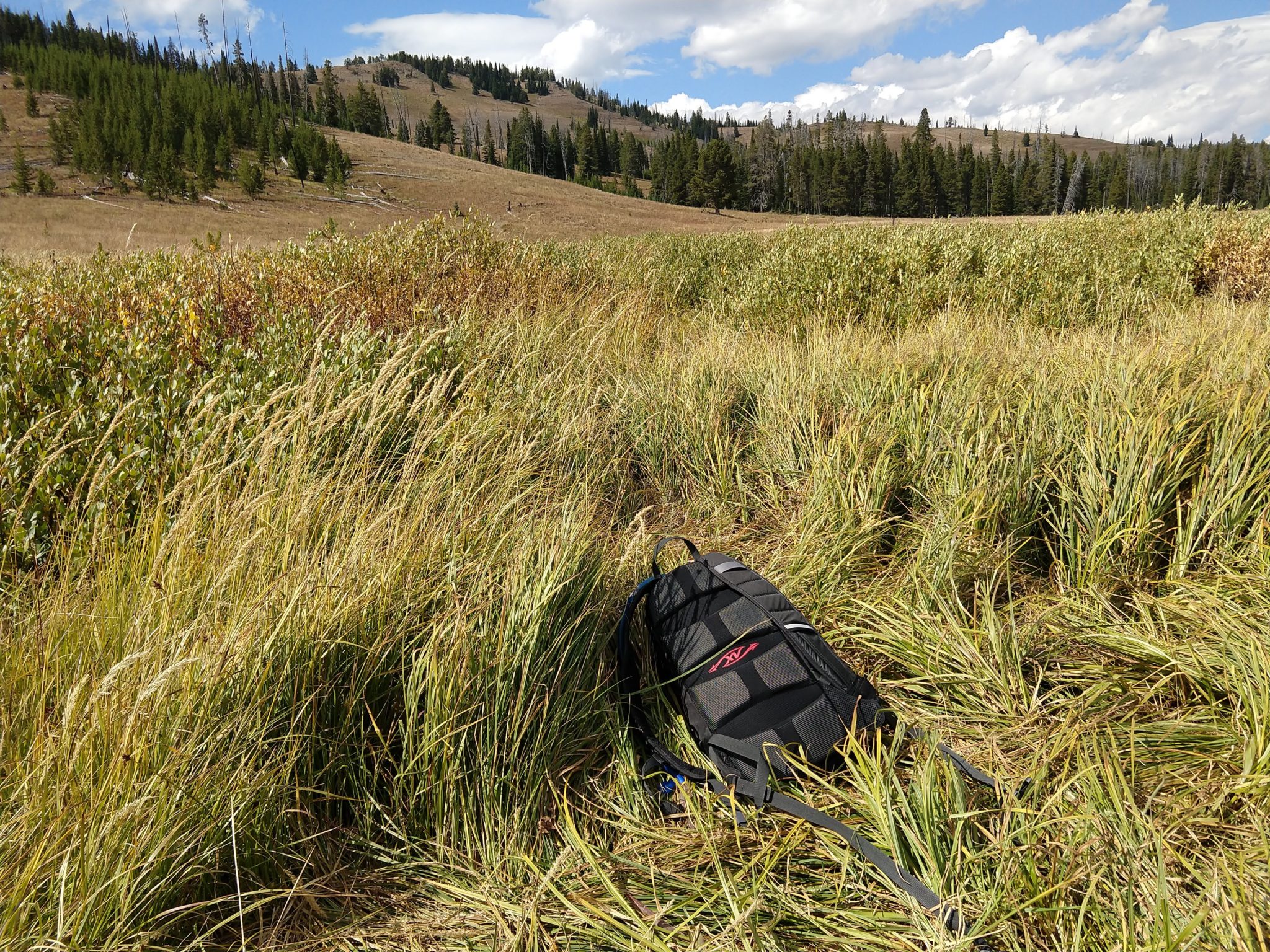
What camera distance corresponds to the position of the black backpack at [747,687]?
6.42ft

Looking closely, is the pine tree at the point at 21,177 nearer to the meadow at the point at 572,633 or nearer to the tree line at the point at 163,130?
the tree line at the point at 163,130

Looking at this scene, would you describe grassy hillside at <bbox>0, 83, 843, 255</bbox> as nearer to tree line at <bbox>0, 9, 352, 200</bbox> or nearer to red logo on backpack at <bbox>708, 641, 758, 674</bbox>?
tree line at <bbox>0, 9, 352, 200</bbox>

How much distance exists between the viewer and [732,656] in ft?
7.18

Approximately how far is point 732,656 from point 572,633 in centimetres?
56

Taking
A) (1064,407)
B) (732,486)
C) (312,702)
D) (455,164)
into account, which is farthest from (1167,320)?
(455,164)

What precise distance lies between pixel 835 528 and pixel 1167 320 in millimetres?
4218

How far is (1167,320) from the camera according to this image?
521 centimetres

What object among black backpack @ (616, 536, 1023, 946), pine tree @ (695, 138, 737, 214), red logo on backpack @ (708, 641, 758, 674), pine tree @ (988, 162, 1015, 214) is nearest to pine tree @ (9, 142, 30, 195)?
pine tree @ (695, 138, 737, 214)

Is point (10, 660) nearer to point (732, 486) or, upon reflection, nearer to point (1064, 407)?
point (732, 486)

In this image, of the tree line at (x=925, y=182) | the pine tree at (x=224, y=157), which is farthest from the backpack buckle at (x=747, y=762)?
the tree line at (x=925, y=182)

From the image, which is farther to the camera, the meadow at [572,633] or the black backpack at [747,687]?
the black backpack at [747,687]

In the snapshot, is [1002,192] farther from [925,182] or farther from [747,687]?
[747,687]

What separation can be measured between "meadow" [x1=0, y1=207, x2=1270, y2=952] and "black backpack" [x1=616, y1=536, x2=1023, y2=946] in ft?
0.30

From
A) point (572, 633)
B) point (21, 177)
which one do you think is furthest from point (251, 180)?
point (572, 633)
